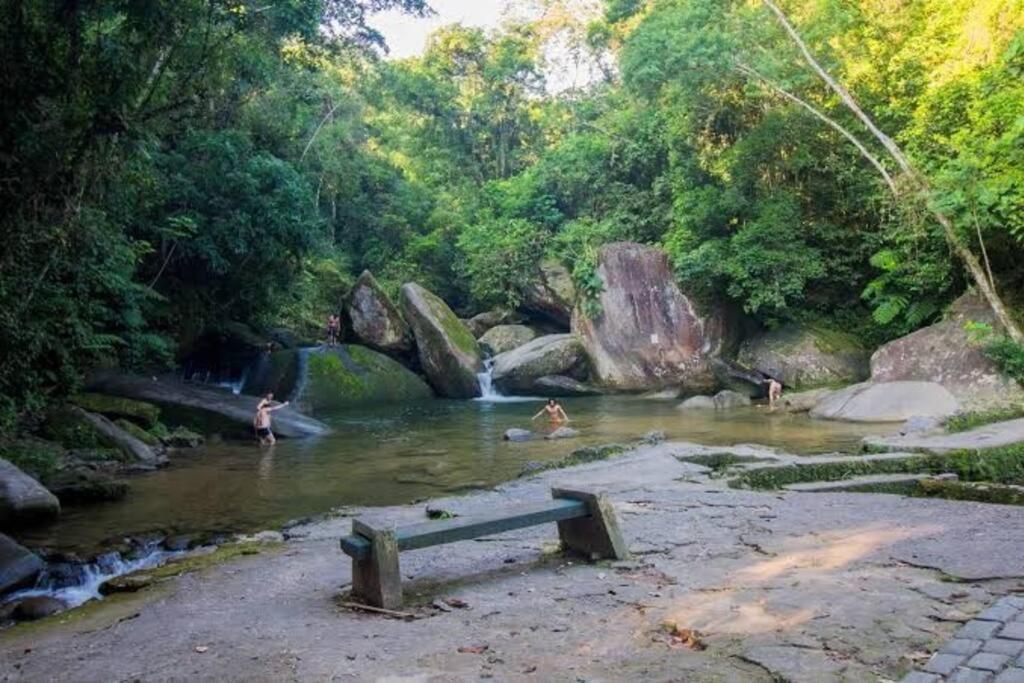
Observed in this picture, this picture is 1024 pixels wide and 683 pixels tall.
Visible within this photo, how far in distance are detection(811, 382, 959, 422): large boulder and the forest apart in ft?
4.79

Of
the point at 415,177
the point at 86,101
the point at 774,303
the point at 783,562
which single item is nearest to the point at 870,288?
the point at 774,303

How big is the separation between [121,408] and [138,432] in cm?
106

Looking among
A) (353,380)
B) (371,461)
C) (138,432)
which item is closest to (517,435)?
(371,461)

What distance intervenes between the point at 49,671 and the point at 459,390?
1845 centimetres

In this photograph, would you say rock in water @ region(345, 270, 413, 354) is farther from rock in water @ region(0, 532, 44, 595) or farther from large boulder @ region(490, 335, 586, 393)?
rock in water @ region(0, 532, 44, 595)

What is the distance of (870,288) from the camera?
19125mm

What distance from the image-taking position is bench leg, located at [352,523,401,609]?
170 inches

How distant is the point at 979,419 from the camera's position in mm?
11188

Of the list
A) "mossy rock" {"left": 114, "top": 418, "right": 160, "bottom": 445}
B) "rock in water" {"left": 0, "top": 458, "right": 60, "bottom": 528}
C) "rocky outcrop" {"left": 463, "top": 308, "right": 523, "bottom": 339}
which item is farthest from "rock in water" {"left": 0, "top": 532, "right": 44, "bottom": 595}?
"rocky outcrop" {"left": 463, "top": 308, "right": 523, "bottom": 339}

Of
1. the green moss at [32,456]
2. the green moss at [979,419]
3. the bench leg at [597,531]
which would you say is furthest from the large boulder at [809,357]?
the green moss at [32,456]

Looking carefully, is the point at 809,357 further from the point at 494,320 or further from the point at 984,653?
the point at 984,653

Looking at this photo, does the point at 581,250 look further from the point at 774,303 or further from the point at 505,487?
the point at 505,487

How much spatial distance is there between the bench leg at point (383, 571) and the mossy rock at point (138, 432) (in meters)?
10.6

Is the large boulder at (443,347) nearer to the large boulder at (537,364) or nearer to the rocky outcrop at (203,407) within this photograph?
the large boulder at (537,364)
